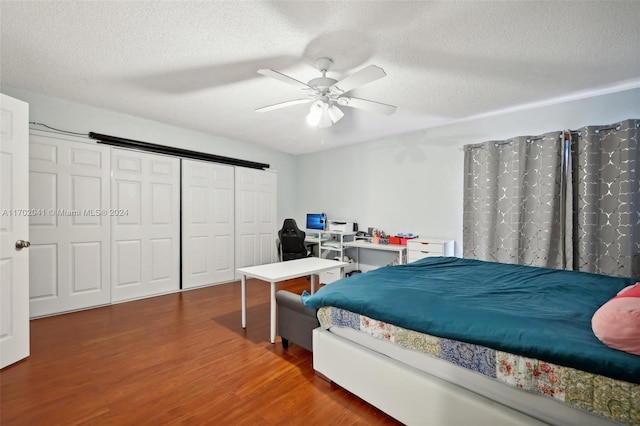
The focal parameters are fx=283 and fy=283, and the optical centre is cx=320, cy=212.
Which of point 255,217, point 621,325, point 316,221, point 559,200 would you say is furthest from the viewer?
point 316,221

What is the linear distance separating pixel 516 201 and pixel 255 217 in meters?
3.98

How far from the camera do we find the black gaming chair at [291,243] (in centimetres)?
461

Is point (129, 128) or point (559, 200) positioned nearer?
point (559, 200)

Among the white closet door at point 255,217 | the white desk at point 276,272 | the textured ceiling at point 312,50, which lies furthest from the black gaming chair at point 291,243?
the textured ceiling at point 312,50

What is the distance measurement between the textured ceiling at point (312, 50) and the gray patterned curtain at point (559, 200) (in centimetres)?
55

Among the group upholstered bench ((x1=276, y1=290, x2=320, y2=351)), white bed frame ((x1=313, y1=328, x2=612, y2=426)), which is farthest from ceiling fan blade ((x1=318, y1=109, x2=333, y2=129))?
white bed frame ((x1=313, y1=328, x2=612, y2=426))

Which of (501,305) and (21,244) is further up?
(21,244)

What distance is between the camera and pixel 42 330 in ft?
9.15

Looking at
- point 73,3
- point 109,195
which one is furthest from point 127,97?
point 73,3

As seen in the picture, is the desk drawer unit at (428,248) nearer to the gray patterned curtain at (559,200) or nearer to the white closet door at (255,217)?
the gray patterned curtain at (559,200)

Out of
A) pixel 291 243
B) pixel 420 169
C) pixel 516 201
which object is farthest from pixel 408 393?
pixel 420 169

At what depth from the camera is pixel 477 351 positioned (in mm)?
1328

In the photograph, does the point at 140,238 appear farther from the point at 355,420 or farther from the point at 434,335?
the point at 434,335

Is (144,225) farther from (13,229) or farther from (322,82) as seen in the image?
(322,82)
